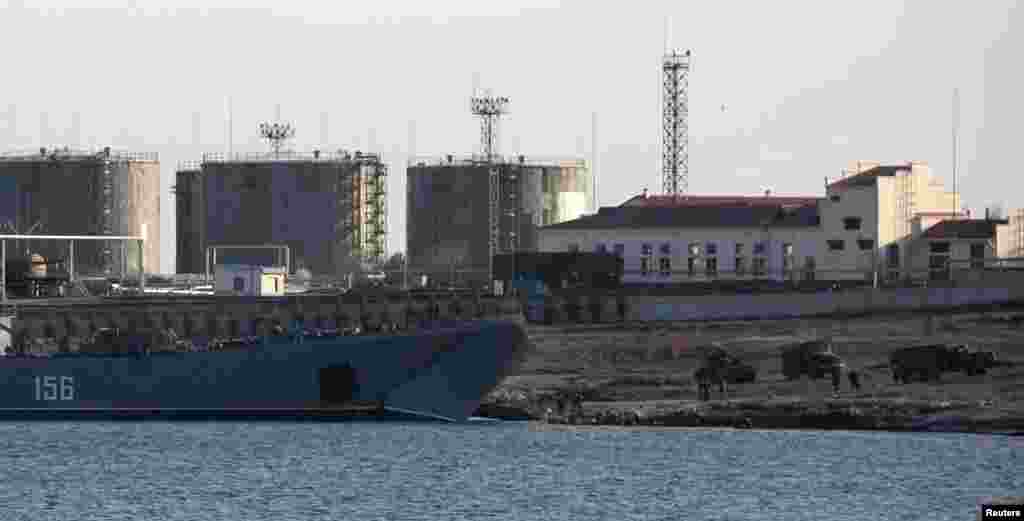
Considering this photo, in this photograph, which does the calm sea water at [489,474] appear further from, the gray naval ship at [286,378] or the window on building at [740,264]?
the window on building at [740,264]

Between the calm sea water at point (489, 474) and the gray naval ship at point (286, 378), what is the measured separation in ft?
3.84

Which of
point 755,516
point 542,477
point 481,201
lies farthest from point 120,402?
point 481,201

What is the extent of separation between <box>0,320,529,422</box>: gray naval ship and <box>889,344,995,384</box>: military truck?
496 inches

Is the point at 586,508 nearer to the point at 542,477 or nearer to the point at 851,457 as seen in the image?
the point at 542,477

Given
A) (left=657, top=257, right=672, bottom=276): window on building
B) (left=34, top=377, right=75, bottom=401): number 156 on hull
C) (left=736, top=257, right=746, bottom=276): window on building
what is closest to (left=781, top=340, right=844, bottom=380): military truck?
(left=34, top=377, right=75, bottom=401): number 156 on hull

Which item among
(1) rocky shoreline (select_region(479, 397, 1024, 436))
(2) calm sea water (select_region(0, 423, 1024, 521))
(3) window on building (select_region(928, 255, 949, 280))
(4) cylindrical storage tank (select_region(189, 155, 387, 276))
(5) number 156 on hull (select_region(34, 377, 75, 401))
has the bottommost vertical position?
(2) calm sea water (select_region(0, 423, 1024, 521))

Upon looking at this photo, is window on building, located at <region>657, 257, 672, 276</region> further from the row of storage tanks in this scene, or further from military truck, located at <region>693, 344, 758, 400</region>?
military truck, located at <region>693, 344, 758, 400</region>

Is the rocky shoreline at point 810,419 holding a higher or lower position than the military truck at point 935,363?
lower

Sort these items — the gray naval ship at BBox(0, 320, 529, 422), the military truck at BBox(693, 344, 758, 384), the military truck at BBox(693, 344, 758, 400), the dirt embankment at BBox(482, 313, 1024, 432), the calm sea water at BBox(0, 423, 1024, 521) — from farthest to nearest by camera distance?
the military truck at BBox(693, 344, 758, 384), the military truck at BBox(693, 344, 758, 400), the gray naval ship at BBox(0, 320, 529, 422), the dirt embankment at BBox(482, 313, 1024, 432), the calm sea water at BBox(0, 423, 1024, 521)

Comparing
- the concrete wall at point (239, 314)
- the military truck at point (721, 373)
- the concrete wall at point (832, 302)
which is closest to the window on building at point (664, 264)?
the concrete wall at point (239, 314)

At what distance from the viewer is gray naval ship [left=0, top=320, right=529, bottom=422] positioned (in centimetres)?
9194

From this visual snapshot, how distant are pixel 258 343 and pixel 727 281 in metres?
36.3

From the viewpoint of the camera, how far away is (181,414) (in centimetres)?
9544

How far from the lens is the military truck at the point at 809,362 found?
95562 millimetres
